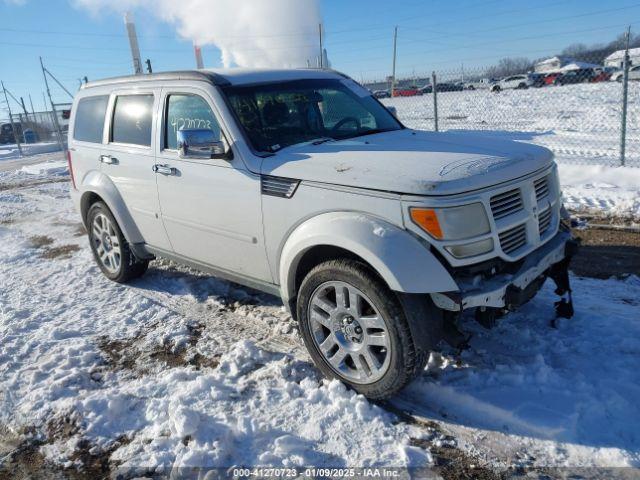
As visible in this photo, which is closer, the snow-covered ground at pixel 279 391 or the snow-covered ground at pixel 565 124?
the snow-covered ground at pixel 279 391

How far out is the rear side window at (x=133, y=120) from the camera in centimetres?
445

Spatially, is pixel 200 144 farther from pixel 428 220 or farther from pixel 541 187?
pixel 541 187

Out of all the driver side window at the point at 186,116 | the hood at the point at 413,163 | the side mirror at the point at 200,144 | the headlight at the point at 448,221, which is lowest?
the headlight at the point at 448,221

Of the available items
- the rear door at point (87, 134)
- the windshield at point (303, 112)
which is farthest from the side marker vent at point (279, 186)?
the rear door at point (87, 134)

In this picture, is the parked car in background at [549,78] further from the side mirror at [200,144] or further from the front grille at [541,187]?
the side mirror at [200,144]

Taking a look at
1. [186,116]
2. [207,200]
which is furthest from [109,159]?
[207,200]

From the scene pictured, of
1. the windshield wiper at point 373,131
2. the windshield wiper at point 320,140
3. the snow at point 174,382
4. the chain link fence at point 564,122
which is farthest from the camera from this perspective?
the chain link fence at point 564,122

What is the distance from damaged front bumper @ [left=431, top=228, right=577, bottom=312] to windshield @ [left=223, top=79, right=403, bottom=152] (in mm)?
1665

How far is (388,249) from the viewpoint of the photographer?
9.00 feet

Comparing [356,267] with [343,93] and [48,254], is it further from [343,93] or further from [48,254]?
[48,254]

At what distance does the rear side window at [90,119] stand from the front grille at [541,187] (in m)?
4.11

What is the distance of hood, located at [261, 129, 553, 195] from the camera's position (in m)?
2.78

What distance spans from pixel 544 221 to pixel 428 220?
109 centimetres

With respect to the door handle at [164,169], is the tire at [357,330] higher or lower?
lower
